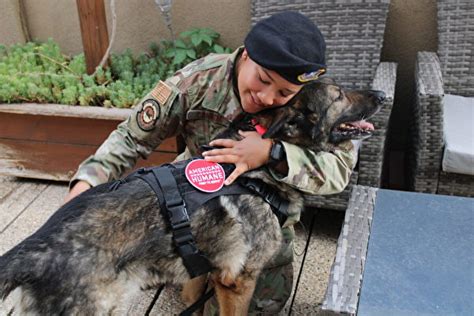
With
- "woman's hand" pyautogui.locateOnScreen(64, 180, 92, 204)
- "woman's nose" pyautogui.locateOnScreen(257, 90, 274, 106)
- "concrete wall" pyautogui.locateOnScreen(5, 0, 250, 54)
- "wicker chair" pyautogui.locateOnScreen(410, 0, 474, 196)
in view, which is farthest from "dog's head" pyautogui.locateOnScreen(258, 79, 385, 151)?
"concrete wall" pyautogui.locateOnScreen(5, 0, 250, 54)

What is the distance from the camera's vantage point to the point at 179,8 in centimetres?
409

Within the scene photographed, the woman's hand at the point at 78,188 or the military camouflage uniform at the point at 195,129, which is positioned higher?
the military camouflage uniform at the point at 195,129

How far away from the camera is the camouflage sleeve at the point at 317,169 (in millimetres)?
1907

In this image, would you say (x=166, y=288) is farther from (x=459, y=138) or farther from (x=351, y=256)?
(x=459, y=138)

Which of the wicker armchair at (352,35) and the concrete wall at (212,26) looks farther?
the concrete wall at (212,26)

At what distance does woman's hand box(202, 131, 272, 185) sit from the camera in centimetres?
186

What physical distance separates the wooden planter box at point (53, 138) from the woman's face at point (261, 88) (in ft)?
4.91

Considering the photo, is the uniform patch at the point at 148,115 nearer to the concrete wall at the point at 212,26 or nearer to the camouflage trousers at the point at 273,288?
the camouflage trousers at the point at 273,288

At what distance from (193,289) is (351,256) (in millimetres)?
985

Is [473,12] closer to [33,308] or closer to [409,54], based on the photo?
[409,54]

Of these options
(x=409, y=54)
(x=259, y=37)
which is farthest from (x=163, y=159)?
(x=409, y=54)

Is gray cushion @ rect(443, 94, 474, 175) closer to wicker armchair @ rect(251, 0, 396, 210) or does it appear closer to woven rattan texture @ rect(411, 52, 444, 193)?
woven rattan texture @ rect(411, 52, 444, 193)

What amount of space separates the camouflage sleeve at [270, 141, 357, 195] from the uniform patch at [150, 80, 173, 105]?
0.58m

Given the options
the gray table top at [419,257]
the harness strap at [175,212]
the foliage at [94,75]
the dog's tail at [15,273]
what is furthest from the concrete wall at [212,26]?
the dog's tail at [15,273]
